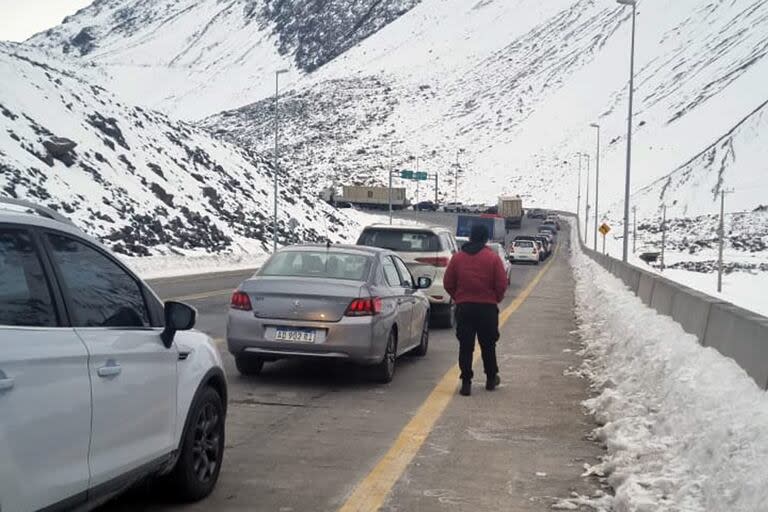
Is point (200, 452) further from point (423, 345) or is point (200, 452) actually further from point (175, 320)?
point (423, 345)

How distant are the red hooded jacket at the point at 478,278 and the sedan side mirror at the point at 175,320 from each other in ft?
16.7

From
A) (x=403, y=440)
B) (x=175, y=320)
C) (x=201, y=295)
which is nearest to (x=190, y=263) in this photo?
(x=201, y=295)

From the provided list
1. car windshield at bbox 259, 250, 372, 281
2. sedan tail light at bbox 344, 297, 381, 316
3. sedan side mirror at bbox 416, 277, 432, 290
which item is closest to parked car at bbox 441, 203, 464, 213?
sedan side mirror at bbox 416, 277, 432, 290

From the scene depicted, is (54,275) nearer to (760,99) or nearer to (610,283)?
(610,283)

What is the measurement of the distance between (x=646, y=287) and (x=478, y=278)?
5.27 metres

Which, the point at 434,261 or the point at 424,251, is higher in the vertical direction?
the point at 424,251

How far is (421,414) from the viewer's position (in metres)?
8.56

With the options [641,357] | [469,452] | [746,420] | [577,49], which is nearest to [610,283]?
[641,357]

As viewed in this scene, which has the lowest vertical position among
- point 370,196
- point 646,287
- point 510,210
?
point 646,287

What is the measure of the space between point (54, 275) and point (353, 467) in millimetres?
3111

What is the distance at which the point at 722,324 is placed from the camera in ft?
23.7

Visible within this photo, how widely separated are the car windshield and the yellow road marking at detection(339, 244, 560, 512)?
1.58 metres

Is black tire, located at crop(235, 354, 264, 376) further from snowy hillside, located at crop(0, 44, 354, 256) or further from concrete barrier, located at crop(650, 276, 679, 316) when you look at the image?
snowy hillside, located at crop(0, 44, 354, 256)

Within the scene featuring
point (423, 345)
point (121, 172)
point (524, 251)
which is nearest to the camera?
point (423, 345)
